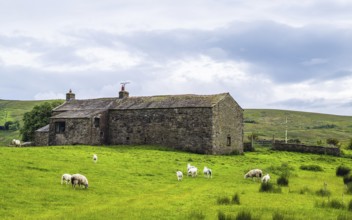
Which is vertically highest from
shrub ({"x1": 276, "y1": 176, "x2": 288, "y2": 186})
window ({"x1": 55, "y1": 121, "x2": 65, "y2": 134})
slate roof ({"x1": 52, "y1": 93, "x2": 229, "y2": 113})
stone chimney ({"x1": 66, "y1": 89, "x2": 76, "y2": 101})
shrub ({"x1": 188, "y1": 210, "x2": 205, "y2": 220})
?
stone chimney ({"x1": 66, "y1": 89, "x2": 76, "y2": 101})

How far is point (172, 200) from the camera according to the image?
1997 cm

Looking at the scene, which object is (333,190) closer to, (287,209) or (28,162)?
(287,209)

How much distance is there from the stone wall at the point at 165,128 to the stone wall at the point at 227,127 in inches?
54.0

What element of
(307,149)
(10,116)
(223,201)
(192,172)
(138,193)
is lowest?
(138,193)

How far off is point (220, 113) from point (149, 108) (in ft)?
31.0

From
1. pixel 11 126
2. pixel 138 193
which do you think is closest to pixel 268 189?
pixel 138 193

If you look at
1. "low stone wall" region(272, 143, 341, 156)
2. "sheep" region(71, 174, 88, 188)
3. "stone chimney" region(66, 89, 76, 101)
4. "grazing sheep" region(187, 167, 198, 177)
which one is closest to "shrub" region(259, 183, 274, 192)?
"grazing sheep" region(187, 167, 198, 177)

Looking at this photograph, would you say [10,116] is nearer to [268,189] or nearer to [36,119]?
[36,119]

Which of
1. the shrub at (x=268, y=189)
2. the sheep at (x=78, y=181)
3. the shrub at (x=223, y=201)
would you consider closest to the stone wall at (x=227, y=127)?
the shrub at (x=268, y=189)

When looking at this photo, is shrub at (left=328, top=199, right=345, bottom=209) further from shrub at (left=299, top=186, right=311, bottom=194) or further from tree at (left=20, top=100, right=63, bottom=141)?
tree at (left=20, top=100, right=63, bottom=141)

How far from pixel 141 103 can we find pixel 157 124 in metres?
5.04

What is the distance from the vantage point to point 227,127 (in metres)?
51.8

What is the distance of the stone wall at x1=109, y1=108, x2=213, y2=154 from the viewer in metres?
48.9

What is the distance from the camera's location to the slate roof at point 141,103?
51.0 metres
